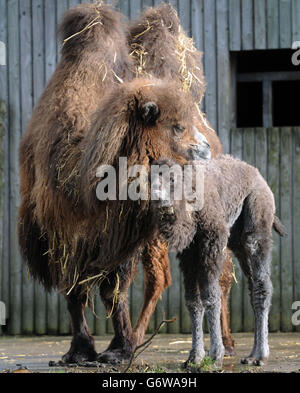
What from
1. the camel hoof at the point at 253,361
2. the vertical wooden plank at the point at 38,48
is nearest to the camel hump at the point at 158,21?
the vertical wooden plank at the point at 38,48

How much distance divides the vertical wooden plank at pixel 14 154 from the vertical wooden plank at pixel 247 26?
2.56 m

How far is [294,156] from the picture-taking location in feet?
29.9

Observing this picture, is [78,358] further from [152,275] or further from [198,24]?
[198,24]

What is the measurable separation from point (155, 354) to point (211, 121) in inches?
128

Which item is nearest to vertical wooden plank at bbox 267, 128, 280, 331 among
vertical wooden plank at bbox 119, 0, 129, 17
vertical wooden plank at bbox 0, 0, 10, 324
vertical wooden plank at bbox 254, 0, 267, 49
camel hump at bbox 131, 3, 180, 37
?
vertical wooden plank at bbox 254, 0, 267, 49

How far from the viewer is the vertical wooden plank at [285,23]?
909cm

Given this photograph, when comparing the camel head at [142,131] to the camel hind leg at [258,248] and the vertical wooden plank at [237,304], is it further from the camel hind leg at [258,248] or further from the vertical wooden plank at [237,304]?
the vertical wooden plank at [237,304]

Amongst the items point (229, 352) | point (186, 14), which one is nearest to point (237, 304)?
point (229, 352)

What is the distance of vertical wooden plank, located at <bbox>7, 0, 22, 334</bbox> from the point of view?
930 cm

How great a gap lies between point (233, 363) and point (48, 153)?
2.02m

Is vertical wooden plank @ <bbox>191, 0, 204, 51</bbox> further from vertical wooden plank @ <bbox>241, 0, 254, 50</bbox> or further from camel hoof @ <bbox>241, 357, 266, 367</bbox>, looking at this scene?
camel hoof @ <bbox>241, 357, 266, 367</bbox>

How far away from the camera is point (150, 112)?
5172 millimetres
